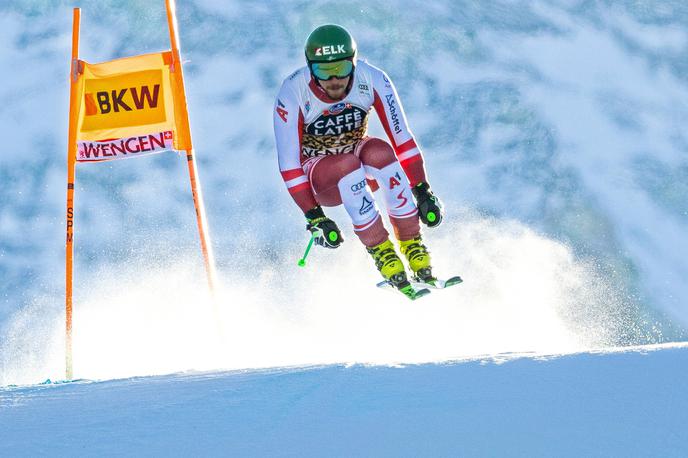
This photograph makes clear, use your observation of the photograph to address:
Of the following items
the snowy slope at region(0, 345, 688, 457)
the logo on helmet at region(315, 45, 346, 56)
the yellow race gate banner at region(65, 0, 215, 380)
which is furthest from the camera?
the yellow race gate banner at region(65, 0, 215, 380)

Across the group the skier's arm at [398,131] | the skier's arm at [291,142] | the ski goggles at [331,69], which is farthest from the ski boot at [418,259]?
the ski goggles at [331,69]

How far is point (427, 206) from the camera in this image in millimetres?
6242

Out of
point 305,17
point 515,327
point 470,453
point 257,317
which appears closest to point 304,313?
point 257,317

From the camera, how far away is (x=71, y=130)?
24.2 ft

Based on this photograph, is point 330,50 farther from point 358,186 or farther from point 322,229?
point 322,229

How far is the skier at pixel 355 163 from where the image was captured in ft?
19.9

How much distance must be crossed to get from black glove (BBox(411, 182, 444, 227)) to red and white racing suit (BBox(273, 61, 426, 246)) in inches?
2.0

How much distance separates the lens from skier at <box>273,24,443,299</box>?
6078mm

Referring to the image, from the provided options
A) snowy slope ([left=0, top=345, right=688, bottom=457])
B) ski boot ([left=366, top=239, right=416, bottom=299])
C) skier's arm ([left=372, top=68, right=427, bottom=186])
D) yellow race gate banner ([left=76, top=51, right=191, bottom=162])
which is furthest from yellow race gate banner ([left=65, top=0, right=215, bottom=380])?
snowy slope ([left=0, top=345, right=688, bottom=457])

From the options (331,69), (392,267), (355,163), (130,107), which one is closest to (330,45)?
(331,69)

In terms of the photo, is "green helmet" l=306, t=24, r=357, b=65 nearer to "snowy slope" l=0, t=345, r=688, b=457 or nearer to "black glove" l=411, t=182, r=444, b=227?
"black glove" l=411, t=182, r=444, b=227

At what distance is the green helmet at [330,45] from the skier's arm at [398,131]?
0.48 meters

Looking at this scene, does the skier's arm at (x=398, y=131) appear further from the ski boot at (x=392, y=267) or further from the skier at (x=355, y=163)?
the ski boot at (x=392, y=267)

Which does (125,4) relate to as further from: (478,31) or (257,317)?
(257,317)
